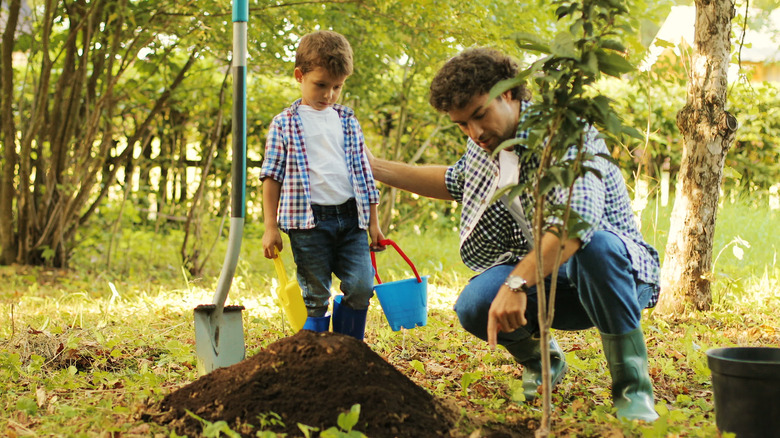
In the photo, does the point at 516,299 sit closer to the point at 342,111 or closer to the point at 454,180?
the point at 454,180

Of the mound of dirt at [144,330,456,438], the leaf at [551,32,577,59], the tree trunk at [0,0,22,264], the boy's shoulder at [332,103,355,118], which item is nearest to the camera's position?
the leaf at [551,32,577,59]

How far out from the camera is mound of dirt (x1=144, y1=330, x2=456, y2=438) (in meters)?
1.83

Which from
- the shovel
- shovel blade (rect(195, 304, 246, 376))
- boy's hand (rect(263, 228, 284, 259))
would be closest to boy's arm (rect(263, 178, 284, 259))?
boy's hand (rect(263, 228, 284, 259))

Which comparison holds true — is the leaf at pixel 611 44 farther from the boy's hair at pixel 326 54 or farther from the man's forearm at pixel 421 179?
the boy's hair at pixel 326 54

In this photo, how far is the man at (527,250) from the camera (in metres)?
1.98

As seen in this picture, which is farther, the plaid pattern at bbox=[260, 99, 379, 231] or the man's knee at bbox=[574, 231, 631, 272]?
the plaid pattern at bbox=[260, 99, 379, 231]

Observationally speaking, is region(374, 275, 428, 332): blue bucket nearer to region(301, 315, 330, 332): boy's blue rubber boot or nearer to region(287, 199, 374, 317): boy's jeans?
region(287, 199, 374, 317): boy's jeans

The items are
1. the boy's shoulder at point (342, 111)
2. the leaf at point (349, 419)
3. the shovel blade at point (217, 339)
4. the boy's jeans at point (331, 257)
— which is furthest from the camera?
the boy's shoulder at point (342, 111)

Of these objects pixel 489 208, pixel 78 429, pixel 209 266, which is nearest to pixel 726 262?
pixel 489 208

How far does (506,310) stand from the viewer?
1.89 metres

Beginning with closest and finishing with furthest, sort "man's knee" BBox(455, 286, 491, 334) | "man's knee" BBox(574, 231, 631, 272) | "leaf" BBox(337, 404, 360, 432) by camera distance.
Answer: "leaf" BBox(337, 404, 360, 432)
"man's knee" BBox(574, 231, 631, 272)
"man's knee" BBox(455, 286, 491, 334)

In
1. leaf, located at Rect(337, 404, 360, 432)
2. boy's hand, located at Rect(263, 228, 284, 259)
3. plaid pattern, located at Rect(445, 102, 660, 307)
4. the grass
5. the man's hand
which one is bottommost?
the grass

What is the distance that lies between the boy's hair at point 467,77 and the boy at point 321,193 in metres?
0.71

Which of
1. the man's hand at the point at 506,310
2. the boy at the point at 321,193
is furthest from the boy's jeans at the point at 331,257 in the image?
the man's hand at the point at 506,310
